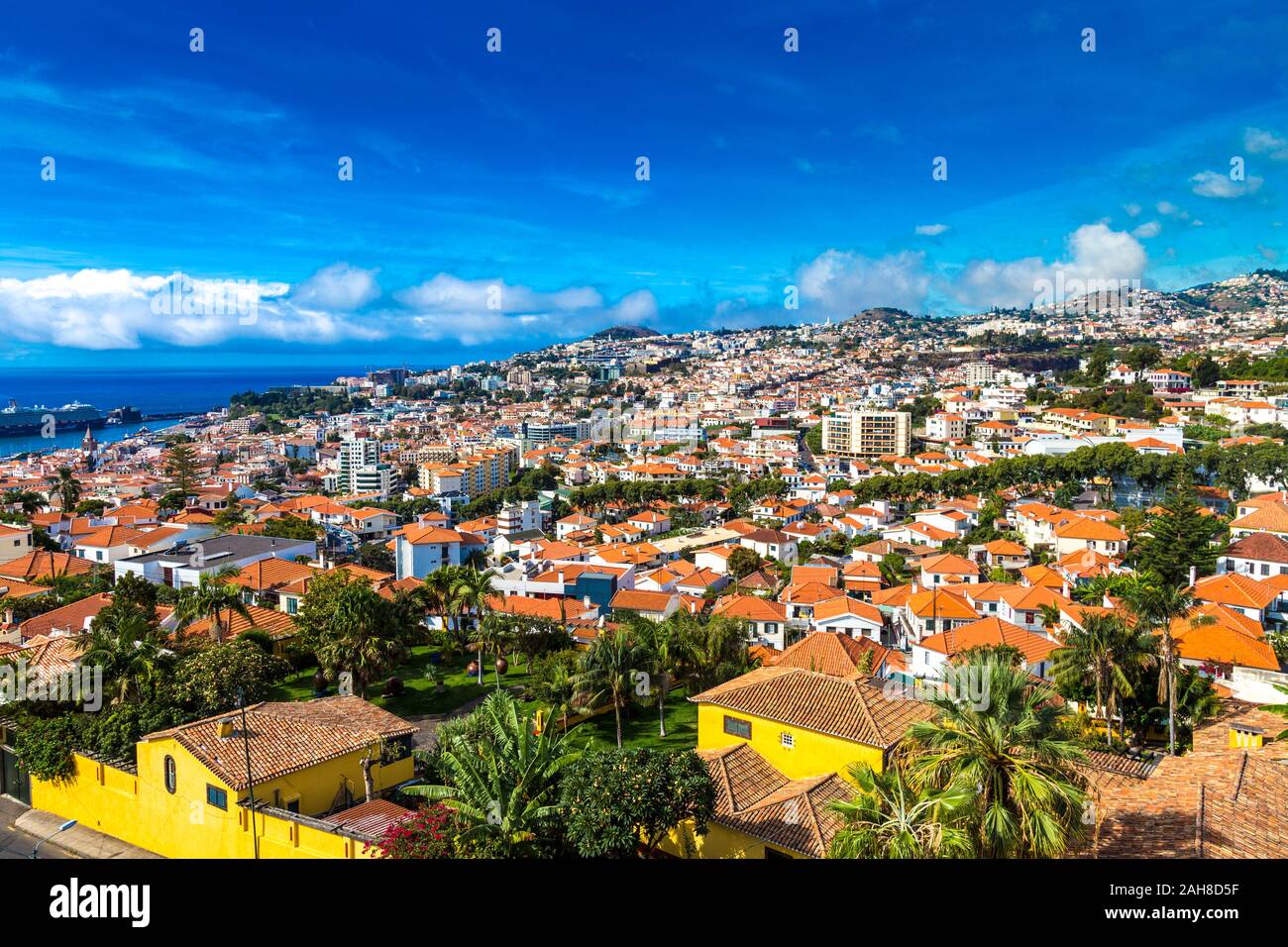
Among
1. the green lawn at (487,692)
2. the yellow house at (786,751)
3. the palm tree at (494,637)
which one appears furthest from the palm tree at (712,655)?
the palm tree at (494,637)

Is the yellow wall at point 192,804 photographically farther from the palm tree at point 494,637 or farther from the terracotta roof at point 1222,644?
the terracotta roof at point 1222,644

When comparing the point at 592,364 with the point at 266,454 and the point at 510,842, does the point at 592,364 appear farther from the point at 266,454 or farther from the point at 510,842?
the point at 510,842

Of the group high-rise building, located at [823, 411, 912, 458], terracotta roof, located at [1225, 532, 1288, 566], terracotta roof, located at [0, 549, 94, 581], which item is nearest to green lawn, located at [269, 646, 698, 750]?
terracotta roof, located at [0, 549, 94, 581]

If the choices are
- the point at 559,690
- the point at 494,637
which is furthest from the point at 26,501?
the point at 559,690

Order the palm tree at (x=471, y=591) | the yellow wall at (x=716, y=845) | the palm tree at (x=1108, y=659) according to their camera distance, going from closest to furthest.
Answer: the yellow wall at (x=716, y=845) → the palm tree at (x=1108, y=659) → the palm tree at (x=471, y=591)

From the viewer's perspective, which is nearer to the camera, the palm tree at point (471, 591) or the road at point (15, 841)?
the road at point (15, 841)

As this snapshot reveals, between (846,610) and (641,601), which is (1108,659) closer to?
(846,610)
